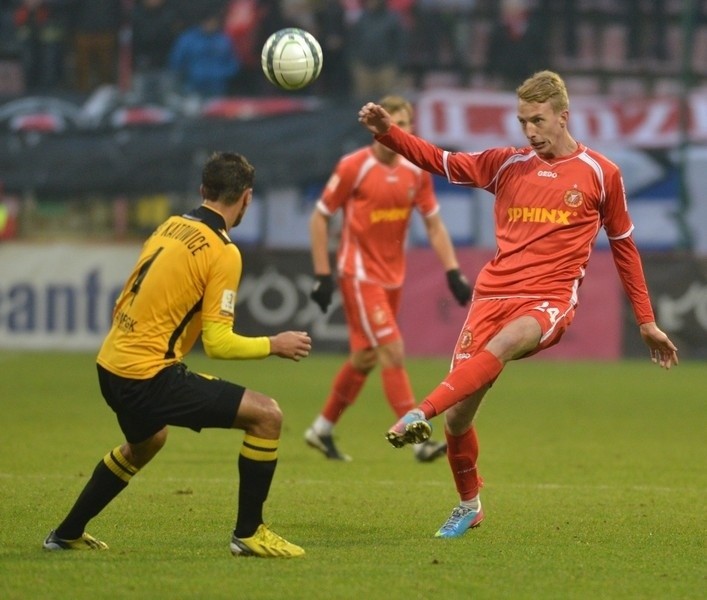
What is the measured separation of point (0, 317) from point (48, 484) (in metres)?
10.8

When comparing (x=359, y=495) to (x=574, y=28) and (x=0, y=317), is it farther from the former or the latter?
(x=574, y=28)

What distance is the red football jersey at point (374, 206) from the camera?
10320mm

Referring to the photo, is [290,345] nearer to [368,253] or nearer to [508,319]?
[508,319]

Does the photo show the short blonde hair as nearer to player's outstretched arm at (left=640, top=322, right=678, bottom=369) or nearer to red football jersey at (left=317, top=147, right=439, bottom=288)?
player's outstretched arm at (left=640, top=322, right=678, bottom=369)

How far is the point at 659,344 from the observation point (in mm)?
7062

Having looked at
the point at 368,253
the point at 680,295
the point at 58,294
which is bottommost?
the point at 58,294

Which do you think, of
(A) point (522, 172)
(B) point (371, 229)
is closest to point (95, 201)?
(B) point (371, 229)

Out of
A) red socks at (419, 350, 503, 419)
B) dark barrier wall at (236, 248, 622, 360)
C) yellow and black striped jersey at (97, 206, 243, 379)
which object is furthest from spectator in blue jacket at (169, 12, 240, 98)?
yellow and black striped jersey at (97, 206, 243, 379)

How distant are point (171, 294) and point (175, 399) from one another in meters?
0.44

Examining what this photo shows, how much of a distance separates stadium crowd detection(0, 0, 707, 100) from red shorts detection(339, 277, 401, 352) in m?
9.88

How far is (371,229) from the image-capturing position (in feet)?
34.1

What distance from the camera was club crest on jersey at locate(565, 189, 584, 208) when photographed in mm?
6910

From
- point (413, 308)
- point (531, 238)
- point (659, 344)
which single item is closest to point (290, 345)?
point (531, 238)

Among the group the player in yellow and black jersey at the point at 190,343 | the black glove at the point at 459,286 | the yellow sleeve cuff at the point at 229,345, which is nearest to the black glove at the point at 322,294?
the black glove at the point at 459,286
